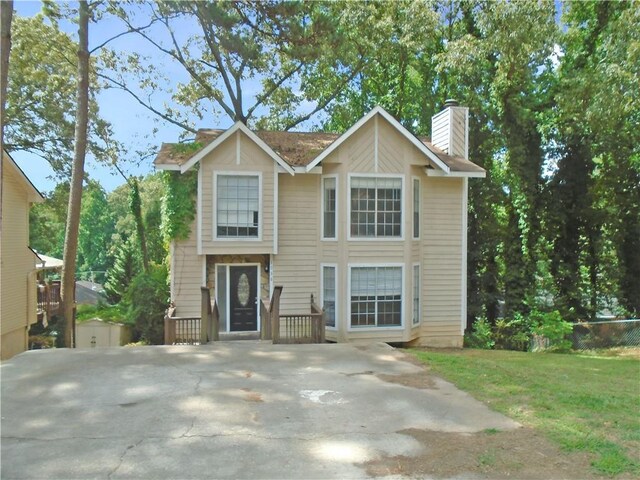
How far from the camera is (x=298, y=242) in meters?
14.2

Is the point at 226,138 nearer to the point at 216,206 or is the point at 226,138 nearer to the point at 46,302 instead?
the point at 216,206

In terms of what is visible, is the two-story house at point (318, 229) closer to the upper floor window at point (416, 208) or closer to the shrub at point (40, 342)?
the upper floor window at point (416, 208)

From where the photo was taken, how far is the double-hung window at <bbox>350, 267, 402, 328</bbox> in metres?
14.0

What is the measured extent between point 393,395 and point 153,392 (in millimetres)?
3652

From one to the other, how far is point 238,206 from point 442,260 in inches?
261

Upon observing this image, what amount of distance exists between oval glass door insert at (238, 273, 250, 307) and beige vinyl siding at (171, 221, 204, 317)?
1144 millimetres

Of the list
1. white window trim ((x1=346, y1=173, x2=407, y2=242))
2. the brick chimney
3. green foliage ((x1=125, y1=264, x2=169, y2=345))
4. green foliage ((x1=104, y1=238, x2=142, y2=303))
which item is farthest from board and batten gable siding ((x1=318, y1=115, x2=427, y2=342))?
green foliage ((x1=104, y1=238, x2=142, y2=303))

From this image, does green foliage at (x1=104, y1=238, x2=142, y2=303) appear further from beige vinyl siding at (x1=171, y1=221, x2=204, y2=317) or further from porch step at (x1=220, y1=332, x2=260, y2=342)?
porch step at (x1=220, y1=332, x2=260, y2=342)

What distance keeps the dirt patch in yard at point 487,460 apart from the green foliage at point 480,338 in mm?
12039

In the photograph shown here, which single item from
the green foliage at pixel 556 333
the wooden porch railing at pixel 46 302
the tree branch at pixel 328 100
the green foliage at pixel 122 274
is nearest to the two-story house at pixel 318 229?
the green foliage at pixel 556 333

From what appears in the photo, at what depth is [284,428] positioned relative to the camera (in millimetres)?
5762

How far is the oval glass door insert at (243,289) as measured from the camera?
46.0 ft

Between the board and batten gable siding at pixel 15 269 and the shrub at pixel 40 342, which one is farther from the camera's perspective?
the shrub at pixel 40 342

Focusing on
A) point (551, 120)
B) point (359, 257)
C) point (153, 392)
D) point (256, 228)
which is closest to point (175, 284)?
point (256, 228)
